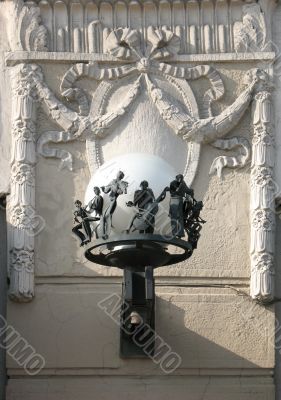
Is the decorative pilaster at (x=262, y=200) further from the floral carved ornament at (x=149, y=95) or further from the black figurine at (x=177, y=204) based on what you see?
the black figurine at (x=177, y=204)

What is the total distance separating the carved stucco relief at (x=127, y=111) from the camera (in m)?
11.2

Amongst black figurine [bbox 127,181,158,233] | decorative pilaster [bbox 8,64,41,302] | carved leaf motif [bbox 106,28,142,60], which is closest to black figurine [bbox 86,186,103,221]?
black figurine [bbox 127,181,158,233]

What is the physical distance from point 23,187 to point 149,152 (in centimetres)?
91

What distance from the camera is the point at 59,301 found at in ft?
36.7

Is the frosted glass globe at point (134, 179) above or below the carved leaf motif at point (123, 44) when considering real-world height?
below

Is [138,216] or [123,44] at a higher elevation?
[123,44]

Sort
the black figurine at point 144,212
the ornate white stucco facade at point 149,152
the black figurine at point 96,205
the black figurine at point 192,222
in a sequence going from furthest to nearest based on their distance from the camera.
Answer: the ornate white stucco facade at point 149,152
the black figurine at point 192,222
the black figurine at point 96,205
the black figurine at point 144,212

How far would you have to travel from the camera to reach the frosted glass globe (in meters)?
9.48

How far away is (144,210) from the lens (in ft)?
30.8

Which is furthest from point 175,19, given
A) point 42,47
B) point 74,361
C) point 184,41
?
point 74,361

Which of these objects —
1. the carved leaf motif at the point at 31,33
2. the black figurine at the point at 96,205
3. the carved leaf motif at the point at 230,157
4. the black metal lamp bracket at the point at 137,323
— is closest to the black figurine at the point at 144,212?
the black figurine at the point at 96,205

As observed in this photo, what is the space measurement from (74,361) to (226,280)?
3.92 ft

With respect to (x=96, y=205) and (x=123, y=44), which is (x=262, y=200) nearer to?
(x=123, y=44)

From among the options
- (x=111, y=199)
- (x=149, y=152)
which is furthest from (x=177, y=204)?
(x=149, y=152)
